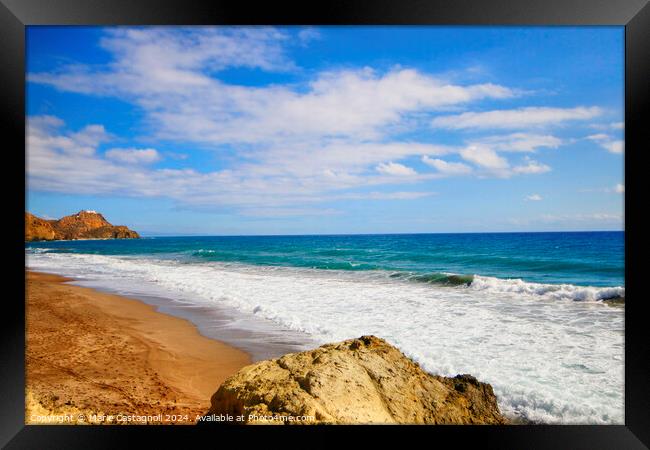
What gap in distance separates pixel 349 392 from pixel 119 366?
9.54 feet

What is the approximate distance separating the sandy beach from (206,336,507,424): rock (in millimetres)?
869

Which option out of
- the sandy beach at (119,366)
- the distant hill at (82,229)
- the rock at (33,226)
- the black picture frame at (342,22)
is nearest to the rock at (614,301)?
the black picture frame at (342,22)

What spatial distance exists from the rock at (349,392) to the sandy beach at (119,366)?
87cm

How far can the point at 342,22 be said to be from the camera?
2365mm

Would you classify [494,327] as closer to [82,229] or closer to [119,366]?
[119,366]

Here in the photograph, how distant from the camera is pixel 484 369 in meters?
3.40

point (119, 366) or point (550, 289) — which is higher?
point (550, 289)

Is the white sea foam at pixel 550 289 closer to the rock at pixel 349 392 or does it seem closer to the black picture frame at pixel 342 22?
the black picture frame at pixel 342 22

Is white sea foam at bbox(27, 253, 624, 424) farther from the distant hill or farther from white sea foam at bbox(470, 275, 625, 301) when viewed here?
the distant hill

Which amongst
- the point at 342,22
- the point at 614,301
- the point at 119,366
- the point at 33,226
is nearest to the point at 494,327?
the point at 614,301

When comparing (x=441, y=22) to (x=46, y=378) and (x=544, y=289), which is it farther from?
(x=544, y=289)

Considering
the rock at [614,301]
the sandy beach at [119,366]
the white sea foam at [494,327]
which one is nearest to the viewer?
the sandy beach at [119,366]

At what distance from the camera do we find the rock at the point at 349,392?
Answer: 200 centimetres

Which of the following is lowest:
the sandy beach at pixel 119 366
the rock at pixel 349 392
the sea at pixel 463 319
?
the sandy beach at pixel 119 366
